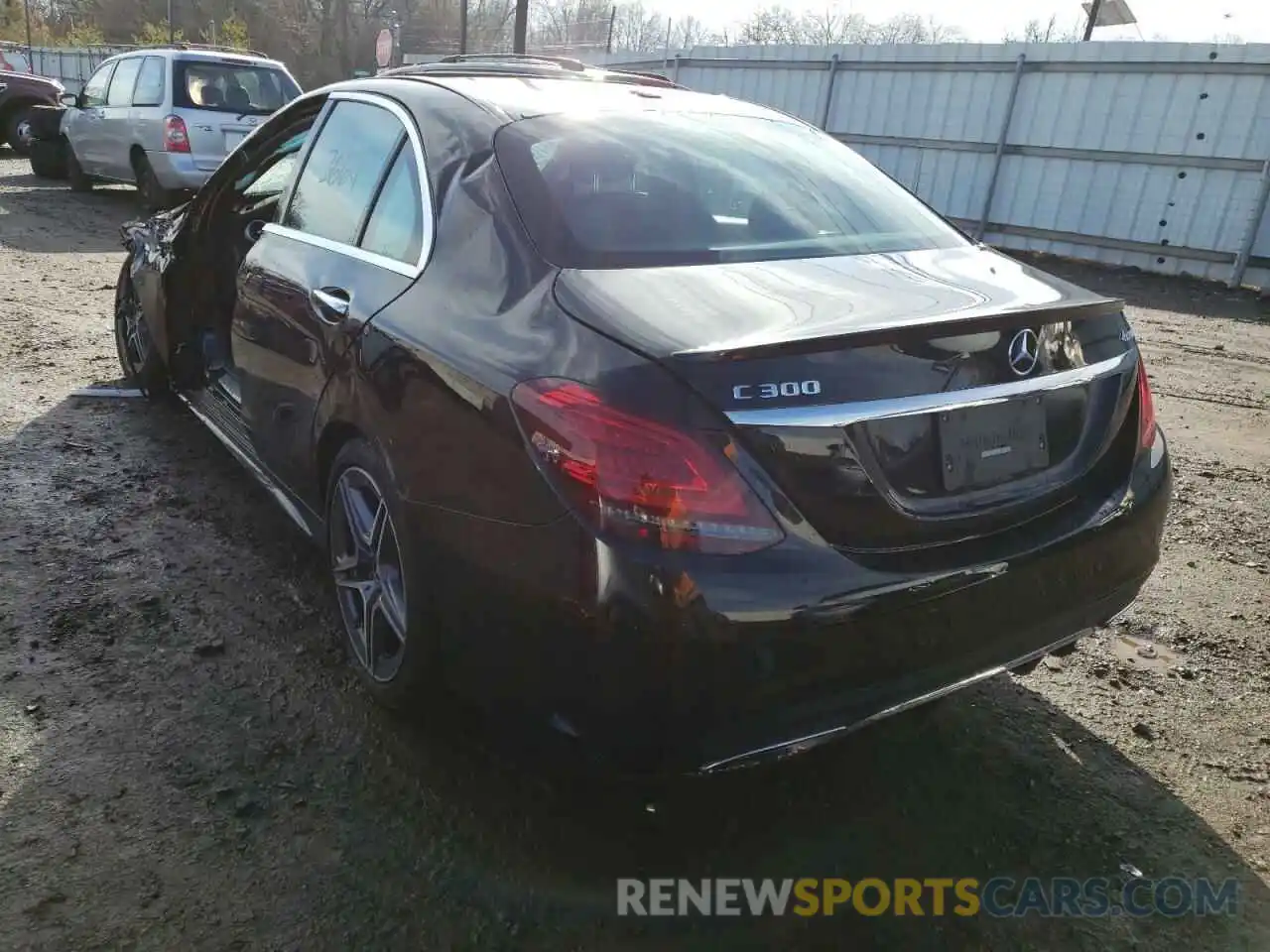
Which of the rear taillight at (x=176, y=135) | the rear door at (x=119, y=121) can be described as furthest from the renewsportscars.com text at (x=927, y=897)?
the rear door at (x=119, y=121)

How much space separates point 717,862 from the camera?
7.06 feet

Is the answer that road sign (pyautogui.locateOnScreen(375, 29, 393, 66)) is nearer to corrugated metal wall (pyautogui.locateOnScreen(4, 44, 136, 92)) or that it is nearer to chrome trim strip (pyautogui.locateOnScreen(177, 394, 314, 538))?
chrome trim strip (pyautogui.locateOnScreen(177, 394, 314, 538))

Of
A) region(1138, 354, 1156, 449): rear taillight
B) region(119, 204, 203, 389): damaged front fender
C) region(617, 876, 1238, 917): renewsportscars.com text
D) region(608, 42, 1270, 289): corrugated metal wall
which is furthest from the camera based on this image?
region(608, 42, 1270, 289): corrugated metal wall

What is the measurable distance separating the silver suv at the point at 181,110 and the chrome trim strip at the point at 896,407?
33.9 ft

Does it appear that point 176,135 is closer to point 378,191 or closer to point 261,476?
point 261,476

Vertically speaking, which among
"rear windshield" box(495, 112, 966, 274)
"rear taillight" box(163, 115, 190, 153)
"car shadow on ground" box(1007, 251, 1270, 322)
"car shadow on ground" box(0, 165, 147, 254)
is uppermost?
"rear windshield" box(495, 112, 966, 274)

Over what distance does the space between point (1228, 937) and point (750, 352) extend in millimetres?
1617

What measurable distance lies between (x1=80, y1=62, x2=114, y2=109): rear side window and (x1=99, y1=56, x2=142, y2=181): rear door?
16 cm

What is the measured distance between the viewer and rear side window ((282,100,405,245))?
2.82m

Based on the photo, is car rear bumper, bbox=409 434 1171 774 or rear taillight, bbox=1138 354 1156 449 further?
rear taillight, bbox=1138 354 1156 449

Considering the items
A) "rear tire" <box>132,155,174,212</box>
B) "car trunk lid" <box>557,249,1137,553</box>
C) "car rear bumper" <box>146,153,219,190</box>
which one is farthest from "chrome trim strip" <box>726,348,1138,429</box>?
"rear tire" <box>132,155,174,212</box>

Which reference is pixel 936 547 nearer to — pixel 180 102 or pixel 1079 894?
pixel 1079 894

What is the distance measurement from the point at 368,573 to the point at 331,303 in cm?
76

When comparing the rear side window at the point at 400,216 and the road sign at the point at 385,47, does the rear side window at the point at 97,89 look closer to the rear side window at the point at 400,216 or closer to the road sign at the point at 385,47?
the road sign at the point at 385,47
